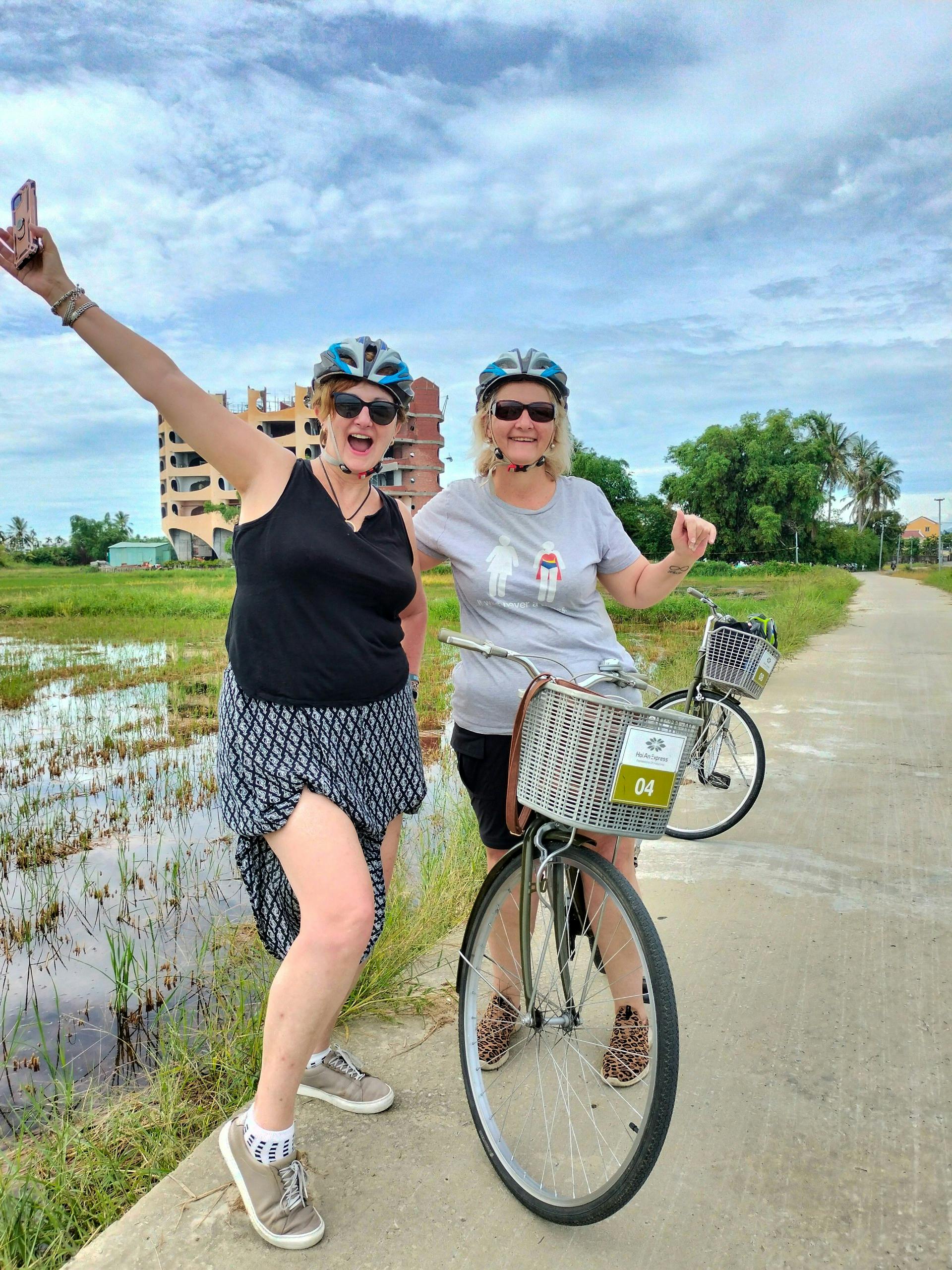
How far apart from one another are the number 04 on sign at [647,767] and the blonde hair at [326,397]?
105cm

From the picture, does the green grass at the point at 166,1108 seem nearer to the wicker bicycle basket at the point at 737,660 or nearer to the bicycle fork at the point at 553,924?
the bicycle fork at the point at 553,924

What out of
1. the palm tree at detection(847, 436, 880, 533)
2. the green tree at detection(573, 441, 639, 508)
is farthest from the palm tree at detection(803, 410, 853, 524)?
the green tree at detection(573, 441, 639, 508)

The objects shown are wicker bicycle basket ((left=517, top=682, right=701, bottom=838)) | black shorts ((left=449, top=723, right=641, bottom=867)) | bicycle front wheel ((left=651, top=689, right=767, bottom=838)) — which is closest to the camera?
wicker bicycle basket ((left=517, top=682, right=701, bottom=838))

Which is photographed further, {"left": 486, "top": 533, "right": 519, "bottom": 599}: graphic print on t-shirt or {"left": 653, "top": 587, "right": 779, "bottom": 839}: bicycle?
{"left": 653, "top": 587, "right": 779, "bottom": 839}: bicycle

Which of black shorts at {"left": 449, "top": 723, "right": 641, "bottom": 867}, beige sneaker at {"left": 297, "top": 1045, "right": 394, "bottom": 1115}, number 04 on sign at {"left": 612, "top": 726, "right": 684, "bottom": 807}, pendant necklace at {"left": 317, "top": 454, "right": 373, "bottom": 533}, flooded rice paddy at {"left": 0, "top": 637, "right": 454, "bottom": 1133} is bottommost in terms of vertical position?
flooded rice paddy at {"left": 0, "top": 637, "right": 454, "bottom": 1133}

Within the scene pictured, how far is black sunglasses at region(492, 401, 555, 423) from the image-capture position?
8.02ft

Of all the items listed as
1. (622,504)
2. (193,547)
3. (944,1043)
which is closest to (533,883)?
(944,1043)

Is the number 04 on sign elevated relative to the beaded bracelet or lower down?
lower down

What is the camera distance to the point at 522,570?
8.09 ft

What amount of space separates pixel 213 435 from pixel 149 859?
3723 millimetres

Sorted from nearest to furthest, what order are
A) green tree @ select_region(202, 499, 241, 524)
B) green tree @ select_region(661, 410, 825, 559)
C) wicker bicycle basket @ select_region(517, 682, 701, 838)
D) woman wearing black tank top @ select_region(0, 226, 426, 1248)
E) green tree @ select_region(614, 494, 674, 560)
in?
wicker bicycle basket @ select_region(517, 682, 701, 838) → woman wearing black tank top @ select_region(0, 226, 426, 1248) → green tree @ select_region(614, 494, 674, 560) → green tree @ select_region(661, 410, 825, 559) → green tree @ select_region(202, 499, 241, 524)

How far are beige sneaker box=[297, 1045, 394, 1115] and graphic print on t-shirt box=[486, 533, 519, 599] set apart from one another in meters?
1.29

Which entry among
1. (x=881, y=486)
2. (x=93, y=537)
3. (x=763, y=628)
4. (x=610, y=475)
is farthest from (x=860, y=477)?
(x=763, y=628)

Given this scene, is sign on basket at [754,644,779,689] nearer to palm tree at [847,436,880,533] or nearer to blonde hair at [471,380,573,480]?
blonde hair at [471,380,573,480]
